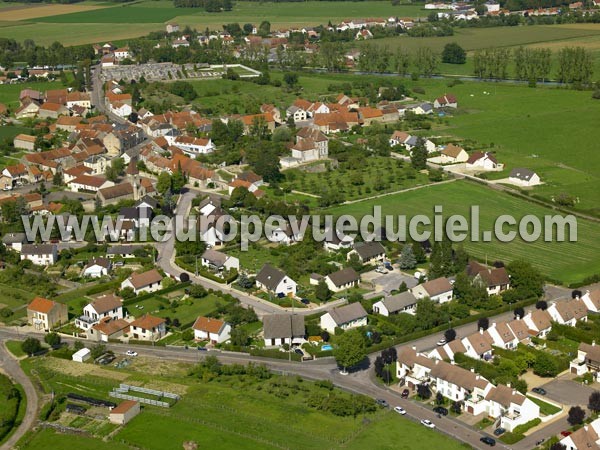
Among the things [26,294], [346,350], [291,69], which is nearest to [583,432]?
[346,350]

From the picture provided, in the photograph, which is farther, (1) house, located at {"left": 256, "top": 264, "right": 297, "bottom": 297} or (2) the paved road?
(1) house, located at {"left": 256, "top": 264, "right": 297, "bottom": 297}

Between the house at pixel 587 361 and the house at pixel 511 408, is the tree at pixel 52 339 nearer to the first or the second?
the house at pixel 511 408

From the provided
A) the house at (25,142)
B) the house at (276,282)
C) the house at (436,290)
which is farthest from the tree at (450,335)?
the house at (25,142)

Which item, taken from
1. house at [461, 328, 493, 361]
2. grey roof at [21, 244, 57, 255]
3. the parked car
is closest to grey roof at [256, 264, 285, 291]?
house at [461, 328, 493, 361]

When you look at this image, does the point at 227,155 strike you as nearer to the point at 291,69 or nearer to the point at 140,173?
the point at 140,173

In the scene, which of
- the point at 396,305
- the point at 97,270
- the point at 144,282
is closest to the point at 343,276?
the point at 396,305

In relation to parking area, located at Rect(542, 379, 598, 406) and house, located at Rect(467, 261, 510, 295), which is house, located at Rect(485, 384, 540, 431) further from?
house, located at Rect(467, 261, 510, 295)

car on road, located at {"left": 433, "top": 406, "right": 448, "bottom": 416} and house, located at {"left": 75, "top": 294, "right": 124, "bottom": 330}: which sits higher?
house, located at {"left": 75, "top": 294, "right": 124, "bottom": 330}
